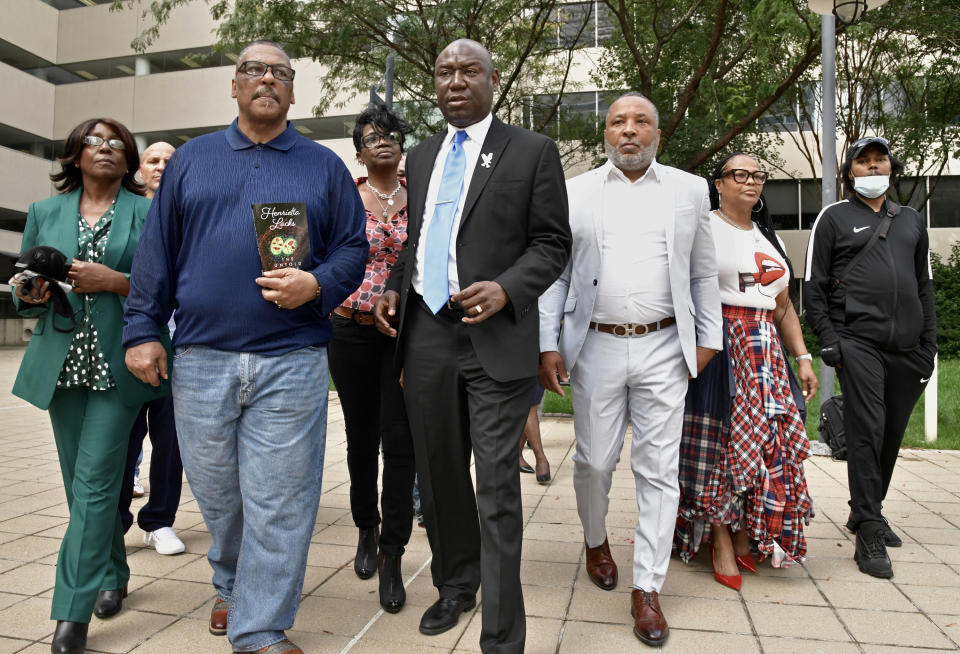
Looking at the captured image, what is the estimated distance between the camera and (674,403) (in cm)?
338

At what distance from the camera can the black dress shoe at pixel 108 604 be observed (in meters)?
3.22

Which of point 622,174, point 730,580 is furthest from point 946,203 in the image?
point 622,174

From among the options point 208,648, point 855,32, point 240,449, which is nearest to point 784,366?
point 240,449

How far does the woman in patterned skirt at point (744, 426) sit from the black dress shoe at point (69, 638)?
2823mm

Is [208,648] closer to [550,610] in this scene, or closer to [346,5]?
[550,610]

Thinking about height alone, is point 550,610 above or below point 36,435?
above

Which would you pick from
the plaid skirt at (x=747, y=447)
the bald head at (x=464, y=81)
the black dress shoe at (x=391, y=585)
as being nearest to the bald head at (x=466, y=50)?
the bald head at (x=464, y=81)

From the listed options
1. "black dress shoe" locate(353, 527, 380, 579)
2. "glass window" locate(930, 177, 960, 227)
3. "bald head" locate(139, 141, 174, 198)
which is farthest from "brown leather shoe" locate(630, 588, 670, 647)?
"glass window" locate(930, 177, 960, 227)

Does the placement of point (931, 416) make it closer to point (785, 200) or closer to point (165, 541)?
point (165, 541)

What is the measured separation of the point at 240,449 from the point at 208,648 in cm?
82

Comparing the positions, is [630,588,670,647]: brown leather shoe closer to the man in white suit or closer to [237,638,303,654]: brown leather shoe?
the man in white suit

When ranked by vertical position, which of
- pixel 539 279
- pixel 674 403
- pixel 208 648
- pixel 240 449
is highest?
pixel 539 279

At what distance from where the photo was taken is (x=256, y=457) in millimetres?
2791

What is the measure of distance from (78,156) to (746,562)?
379 centimetres
